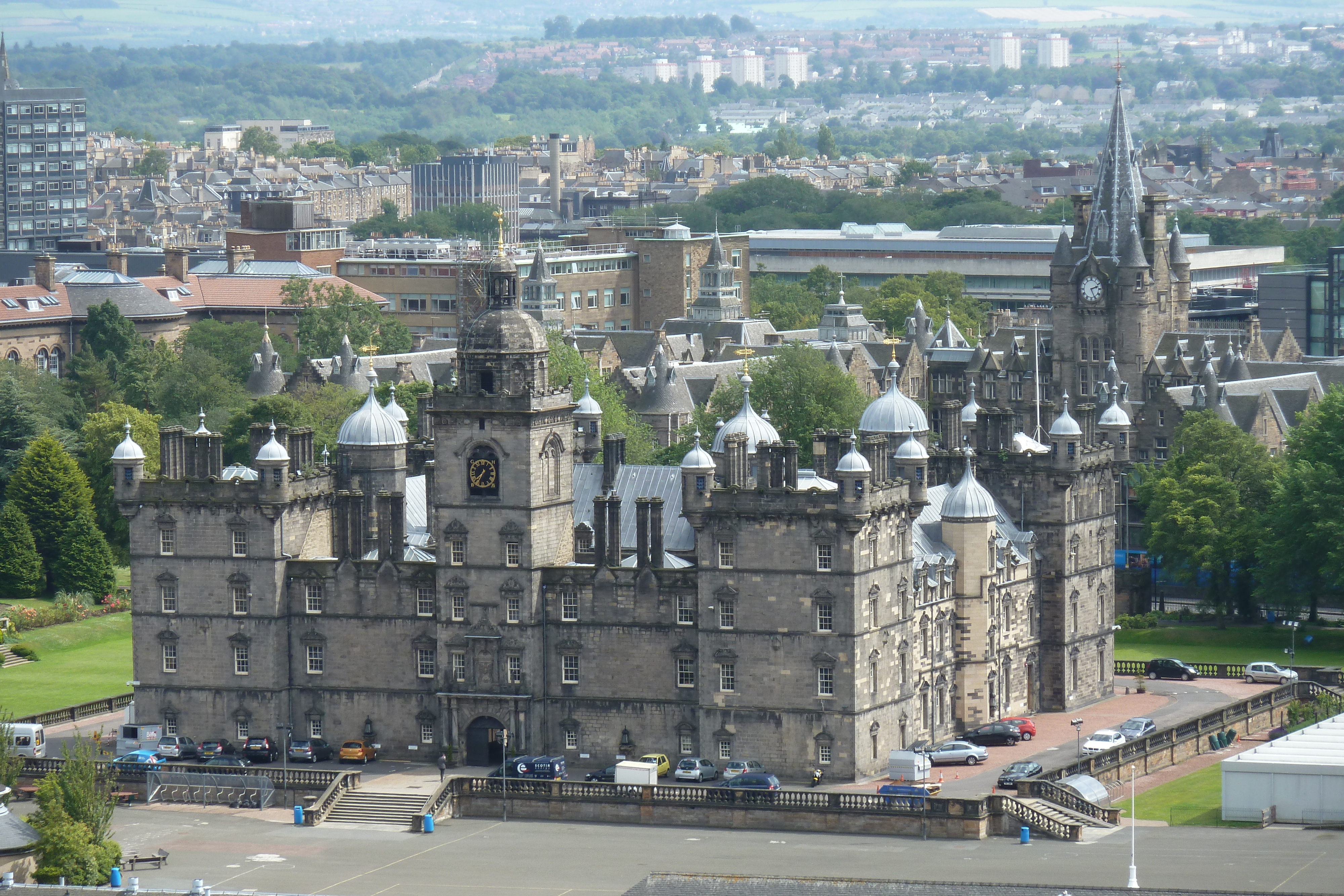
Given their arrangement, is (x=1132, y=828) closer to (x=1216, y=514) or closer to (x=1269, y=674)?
(x=1269, y=674)

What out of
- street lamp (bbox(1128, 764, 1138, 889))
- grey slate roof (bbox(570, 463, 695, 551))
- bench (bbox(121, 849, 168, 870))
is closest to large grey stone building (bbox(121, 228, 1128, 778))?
grey slate roof (bbox(570, 463, 695, 551))

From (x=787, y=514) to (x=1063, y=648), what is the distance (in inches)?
942

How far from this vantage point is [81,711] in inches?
5763

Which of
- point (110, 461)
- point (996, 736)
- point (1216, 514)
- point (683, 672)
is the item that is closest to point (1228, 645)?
point (1216, 514)

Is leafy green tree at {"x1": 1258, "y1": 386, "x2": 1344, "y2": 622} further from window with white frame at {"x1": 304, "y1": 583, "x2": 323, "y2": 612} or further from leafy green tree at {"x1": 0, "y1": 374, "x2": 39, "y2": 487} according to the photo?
leafy green tree at {"x1": 0, "y1": 374, "x2": 39, "y2": 487}

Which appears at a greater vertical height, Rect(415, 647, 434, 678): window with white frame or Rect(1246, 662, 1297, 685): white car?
Rect(415, 647, 434, 678): window with white frame

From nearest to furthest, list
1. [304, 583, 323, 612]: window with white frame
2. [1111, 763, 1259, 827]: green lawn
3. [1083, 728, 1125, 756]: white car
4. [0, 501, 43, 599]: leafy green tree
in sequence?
[1111, 763, 1259, 827]: green lawn, [1083, 728, 1125, 756]: white car, [304, 583, 323, 612]: window with white frame, [0, 501, 43, 599]: leafy green tree

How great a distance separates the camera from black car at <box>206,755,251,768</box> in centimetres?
13250

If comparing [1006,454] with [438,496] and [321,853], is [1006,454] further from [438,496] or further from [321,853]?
[321,853]

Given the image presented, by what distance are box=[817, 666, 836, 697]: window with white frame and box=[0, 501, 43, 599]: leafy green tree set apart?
63.9 m

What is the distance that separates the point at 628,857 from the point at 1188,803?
24676 mm

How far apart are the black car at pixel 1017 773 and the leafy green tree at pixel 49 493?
69985mm

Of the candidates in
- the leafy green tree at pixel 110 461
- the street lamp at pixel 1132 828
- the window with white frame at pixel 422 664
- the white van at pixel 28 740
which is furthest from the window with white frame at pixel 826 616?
the leafy green tree at pixel 110 461

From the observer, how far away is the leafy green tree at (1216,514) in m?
170
